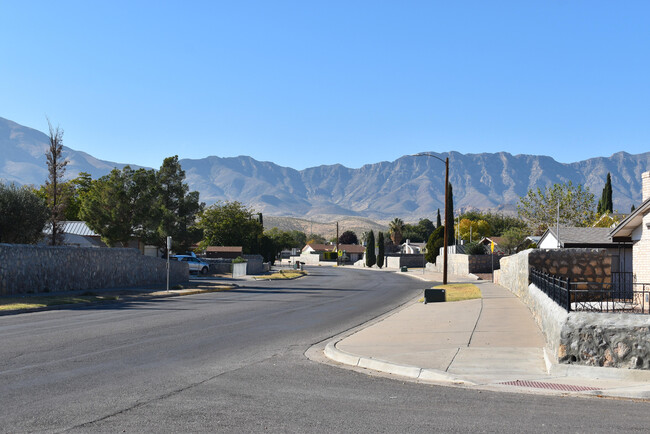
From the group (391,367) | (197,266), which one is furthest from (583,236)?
(391,367)

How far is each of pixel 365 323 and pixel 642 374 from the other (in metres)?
10.8

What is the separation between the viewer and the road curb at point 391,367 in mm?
10344

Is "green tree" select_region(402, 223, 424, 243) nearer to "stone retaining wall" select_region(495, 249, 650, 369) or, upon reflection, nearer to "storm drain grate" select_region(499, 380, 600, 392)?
"stone retaining wall" select_region(495, 249, 650, 369)

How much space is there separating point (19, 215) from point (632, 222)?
3238 cm

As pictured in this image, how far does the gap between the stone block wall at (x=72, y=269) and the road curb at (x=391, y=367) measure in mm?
19408

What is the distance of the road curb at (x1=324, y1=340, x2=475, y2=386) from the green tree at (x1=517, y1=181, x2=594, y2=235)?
66046 millimetres

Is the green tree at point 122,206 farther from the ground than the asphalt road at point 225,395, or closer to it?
farther from the ground

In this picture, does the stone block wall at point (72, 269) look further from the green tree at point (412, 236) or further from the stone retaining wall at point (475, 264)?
the green tree at point (412, 236)

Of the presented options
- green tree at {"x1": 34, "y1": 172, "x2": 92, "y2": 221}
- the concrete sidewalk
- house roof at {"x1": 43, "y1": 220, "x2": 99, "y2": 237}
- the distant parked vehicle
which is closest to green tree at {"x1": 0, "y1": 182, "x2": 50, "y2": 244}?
the distant parked vehicle

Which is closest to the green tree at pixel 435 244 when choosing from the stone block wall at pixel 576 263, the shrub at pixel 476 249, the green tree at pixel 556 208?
the green tree at pixel 556 208

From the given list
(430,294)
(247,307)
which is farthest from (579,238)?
(247,307)

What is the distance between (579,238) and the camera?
41.6 metres

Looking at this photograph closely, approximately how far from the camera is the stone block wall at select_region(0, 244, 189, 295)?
27.7 meters

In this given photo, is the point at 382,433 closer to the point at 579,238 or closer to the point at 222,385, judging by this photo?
the point at 222,385
